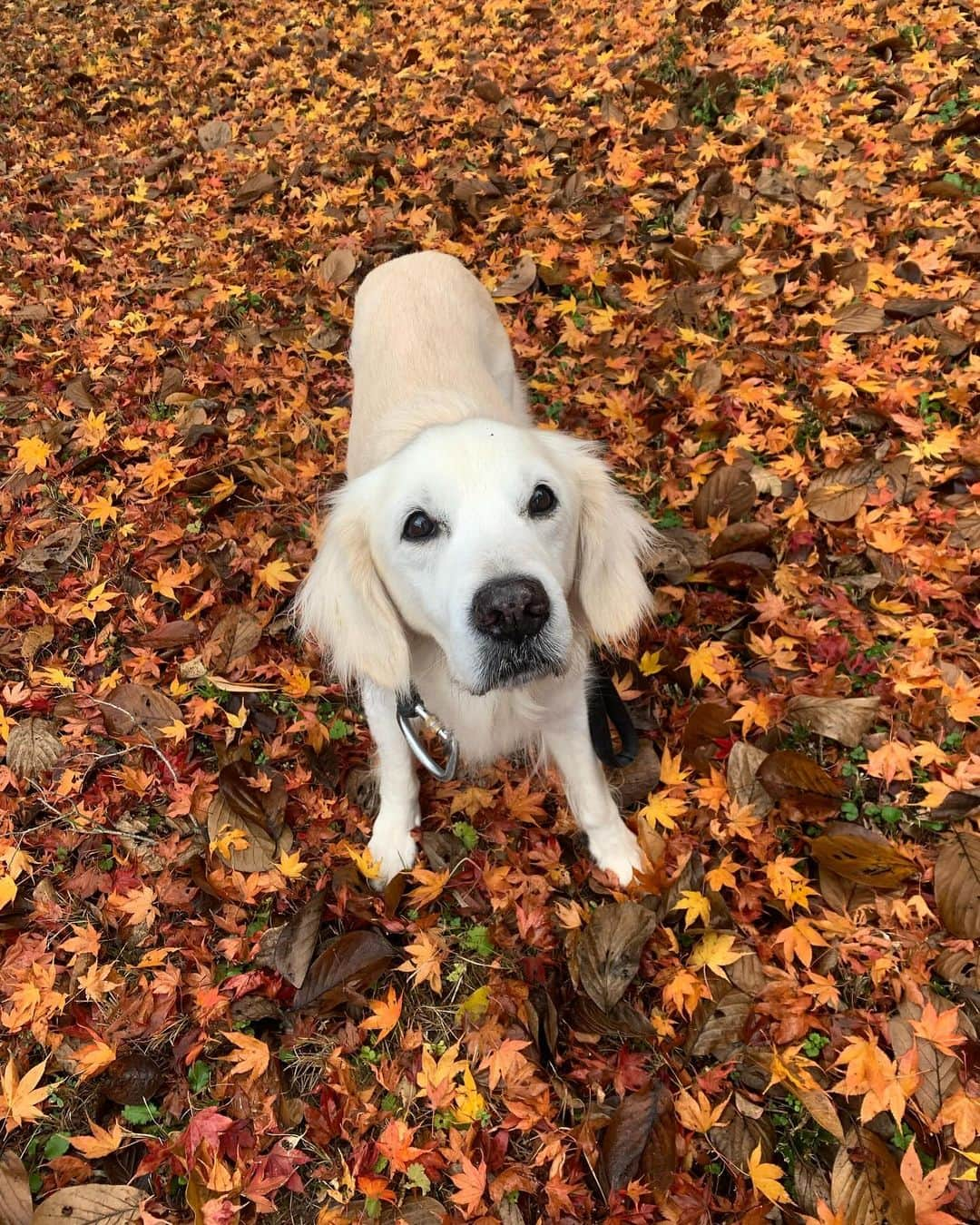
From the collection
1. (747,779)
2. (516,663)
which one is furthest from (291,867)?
(747,779)

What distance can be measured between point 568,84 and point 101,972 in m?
6.22

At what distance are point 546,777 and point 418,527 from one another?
3.65 feet

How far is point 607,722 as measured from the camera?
259cm

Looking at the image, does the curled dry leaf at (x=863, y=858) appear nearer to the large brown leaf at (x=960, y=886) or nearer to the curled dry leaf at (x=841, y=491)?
the large brown leaf at (x=960, y=886)

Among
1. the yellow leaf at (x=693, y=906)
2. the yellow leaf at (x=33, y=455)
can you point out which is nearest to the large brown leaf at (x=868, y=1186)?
the yellow leaf at (x=693, y=906)

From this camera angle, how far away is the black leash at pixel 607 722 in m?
2.53

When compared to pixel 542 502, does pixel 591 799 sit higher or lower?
lower

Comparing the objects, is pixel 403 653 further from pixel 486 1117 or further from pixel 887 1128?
pixel 887 1128

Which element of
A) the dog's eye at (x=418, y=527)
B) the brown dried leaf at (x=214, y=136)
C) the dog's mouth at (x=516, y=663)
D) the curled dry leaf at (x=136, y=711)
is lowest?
the curled dry leaf at (x=136, y=711)

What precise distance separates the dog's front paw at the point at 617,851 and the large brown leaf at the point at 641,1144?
2.12ft

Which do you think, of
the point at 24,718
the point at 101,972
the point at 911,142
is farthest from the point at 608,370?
the point at 101,972

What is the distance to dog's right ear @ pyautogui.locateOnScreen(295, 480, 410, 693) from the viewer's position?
7.30 ft

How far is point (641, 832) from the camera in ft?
8.05

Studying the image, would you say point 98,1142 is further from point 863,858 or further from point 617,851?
point 863,858
